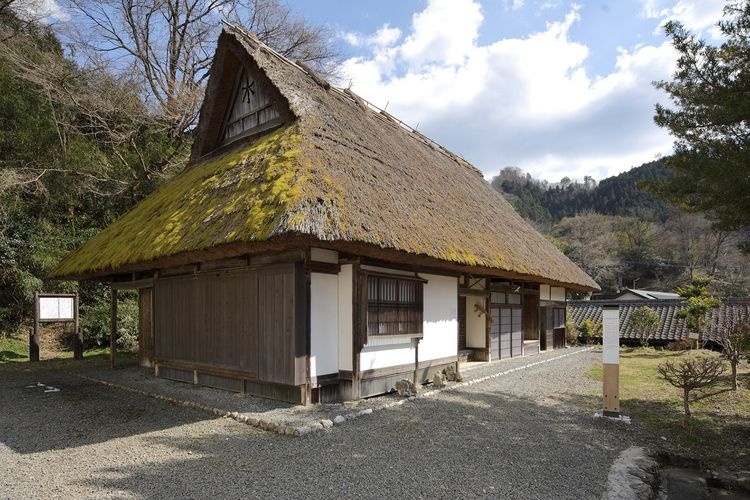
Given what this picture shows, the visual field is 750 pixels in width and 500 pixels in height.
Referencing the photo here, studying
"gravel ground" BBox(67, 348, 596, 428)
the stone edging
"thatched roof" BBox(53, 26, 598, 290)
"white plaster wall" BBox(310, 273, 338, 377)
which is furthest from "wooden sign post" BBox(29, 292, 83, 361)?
"white plaster wall" BBox(310, 273, 338, 377)

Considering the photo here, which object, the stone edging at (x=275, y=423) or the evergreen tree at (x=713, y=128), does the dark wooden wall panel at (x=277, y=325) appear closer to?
the stone edging at (x=275, y=423)

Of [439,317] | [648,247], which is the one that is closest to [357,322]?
[439,317]

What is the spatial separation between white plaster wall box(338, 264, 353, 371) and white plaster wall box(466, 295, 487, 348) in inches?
195

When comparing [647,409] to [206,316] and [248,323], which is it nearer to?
[248,323]

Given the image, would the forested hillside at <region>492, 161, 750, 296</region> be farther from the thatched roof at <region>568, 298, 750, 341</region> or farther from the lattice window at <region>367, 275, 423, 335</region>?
the lattice window at <region>367, 275, 423, 335</region>

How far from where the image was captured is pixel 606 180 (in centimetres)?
4550

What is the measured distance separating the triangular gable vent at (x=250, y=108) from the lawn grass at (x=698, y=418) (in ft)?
22.8

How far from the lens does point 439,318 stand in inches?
311

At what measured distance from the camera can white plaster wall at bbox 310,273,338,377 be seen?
580 centimetres

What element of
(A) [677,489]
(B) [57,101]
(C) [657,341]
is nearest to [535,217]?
(C) [657,341]

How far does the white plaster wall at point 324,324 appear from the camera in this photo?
5801 mm

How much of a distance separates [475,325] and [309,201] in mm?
6572

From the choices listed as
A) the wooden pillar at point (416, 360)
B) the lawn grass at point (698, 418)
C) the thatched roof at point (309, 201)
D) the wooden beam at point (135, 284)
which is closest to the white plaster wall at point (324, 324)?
the thatched roof at point (309, 201)

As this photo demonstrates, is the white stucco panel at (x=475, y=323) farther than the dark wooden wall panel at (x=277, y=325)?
Yes
